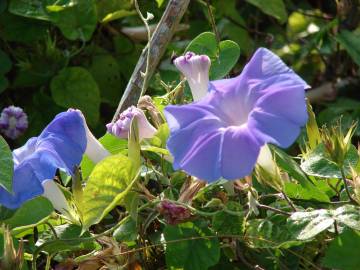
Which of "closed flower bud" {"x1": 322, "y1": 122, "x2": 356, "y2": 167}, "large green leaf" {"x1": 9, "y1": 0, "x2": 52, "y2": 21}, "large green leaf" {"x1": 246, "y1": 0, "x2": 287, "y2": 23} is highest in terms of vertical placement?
"closed flower bud" {"x1": 322, "y1": 122, "x2": 356, "y2": 167}

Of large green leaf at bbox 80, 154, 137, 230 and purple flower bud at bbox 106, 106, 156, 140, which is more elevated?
purple flower bud at bbox 106, 106, 156, 140

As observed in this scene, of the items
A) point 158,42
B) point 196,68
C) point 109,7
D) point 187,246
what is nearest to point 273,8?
point 109,7

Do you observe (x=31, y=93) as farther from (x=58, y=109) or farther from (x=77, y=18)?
(x=77, y=18)

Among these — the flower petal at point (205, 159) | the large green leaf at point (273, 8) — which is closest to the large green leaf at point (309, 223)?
the flower petal at point (205, 159)

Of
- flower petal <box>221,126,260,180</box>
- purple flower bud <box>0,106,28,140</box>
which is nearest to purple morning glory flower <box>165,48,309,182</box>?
flower petal <box>221,126,260,180</box>

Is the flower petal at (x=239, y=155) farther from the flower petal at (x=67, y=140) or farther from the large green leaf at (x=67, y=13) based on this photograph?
the large green leaf at (x=67, y=13)

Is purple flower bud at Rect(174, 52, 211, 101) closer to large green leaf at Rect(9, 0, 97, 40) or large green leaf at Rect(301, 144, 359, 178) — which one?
large green leaf at Rect(301, 144, 359, 178)

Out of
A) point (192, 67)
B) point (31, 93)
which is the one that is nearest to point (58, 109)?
point (31, 93)
